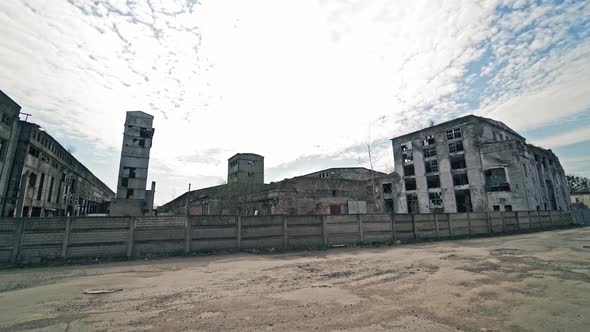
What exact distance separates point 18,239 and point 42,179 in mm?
22391

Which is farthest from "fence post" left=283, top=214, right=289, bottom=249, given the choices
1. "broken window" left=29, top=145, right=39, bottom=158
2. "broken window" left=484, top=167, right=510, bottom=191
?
"broken window" left=484, top=167, right=510, bottom=191

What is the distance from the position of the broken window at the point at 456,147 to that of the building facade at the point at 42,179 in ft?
155

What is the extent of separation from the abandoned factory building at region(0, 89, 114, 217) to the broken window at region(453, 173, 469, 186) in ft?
153

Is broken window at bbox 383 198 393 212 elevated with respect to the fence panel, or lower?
elevated

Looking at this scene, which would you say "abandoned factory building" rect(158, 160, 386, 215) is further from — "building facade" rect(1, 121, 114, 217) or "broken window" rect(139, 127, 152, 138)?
"building facade" rect(1, 121, 114, 217)

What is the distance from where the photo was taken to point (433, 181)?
43.3 metres

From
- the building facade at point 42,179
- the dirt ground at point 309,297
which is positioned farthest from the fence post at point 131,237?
the building facade at point 42,179

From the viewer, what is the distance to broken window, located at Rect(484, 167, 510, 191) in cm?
3491

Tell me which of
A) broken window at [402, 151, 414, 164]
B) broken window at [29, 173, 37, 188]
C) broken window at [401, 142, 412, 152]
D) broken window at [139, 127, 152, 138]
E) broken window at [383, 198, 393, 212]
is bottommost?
broken window at [383, 198, 393, 212]

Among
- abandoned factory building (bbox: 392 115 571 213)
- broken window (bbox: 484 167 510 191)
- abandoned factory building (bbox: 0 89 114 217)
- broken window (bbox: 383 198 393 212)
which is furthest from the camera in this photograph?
broken window (bbox: 383 198 393 212)

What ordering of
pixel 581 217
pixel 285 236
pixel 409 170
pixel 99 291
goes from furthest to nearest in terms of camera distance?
pixel 409 170, pixel 581 217, pixel 285 236, pixel 99 291

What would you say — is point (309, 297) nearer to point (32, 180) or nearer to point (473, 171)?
point (32, 180)

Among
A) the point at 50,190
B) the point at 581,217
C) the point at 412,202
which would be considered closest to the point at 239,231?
the point at 50,190

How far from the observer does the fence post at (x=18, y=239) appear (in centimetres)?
834
